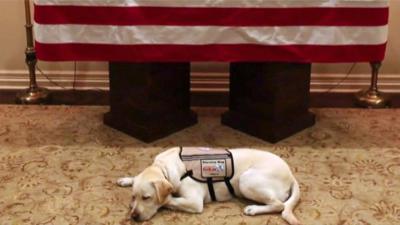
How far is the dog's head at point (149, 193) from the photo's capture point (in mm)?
2471

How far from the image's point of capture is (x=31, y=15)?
4020 mm

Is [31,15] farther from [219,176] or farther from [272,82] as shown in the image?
[219,176]

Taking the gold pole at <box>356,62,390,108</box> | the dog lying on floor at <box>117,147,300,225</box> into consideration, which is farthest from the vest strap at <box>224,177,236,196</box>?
the gold pole at <box>356,62,390,108</box>

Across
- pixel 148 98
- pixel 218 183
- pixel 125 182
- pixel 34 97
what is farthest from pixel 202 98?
pixel 218 183

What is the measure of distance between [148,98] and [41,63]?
1195 millimetres

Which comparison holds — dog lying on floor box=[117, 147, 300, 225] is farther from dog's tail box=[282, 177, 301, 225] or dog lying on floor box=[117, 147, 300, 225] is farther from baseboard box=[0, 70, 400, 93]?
baseboard box=[0, 70, 400, 93]

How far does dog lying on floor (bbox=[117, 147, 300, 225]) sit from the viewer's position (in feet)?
8.25

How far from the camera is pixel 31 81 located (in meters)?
4.00

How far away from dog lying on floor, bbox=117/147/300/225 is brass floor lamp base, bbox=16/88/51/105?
155 centimetres

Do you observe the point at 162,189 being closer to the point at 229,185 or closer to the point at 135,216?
the point at 135,216

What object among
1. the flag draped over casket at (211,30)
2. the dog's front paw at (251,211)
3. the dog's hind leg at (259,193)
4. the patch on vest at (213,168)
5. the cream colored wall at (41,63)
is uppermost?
the flag draped over casket at (211,30)

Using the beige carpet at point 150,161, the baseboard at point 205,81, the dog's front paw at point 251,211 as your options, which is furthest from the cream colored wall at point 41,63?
the dog's front paw at point 251,211

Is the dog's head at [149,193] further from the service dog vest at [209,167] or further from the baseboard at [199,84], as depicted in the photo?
the baseboard at [199,84]

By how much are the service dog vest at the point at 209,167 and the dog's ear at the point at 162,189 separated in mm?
114
